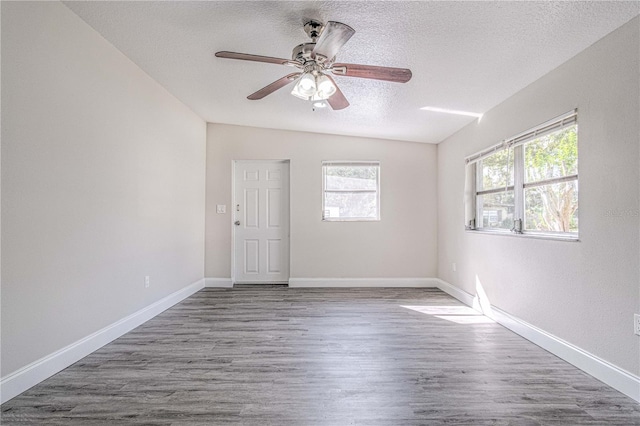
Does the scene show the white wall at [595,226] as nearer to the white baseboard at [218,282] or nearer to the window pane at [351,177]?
the window pane at [351,177]

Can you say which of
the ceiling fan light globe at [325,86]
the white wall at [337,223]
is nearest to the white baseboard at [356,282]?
the white wall at [337,223]

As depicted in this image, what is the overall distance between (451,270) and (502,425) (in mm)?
2952

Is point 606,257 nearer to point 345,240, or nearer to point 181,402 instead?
point 181,402

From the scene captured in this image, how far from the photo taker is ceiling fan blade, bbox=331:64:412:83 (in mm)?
2094

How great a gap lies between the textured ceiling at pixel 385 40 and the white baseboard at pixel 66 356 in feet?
8.04

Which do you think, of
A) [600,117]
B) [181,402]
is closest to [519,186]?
[600,117]

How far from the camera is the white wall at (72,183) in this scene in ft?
6.09

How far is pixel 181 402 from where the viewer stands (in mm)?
1802

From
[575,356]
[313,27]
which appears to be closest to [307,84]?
[313,27]

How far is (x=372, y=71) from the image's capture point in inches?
84.4

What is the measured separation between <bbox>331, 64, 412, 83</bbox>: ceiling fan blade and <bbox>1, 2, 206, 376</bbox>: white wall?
76.7 inches

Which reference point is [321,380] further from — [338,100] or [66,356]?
[338,100]

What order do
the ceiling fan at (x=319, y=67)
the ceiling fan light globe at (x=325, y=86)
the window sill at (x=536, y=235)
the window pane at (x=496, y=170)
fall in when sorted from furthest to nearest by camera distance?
the window pane at (x=496, y=170), the window sill at (x=536, y=235), the ceiling fan light globe at (x=325, y=86), the ceiling fan at (x=319, y=67)

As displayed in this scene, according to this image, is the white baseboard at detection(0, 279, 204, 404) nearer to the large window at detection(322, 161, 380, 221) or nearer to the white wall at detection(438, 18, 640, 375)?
the large window at detection(322, 161, 380, 221)
